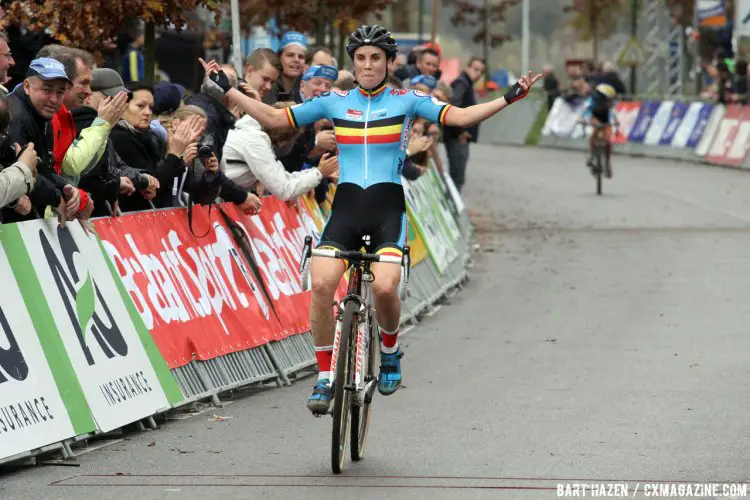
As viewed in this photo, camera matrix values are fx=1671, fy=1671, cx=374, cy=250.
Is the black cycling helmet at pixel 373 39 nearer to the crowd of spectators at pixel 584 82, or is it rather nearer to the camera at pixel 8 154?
the camera at pixel 8 154

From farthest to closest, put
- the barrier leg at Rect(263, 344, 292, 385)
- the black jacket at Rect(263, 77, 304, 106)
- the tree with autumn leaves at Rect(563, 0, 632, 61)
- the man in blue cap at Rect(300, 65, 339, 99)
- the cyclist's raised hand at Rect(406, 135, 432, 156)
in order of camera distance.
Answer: the tree with autumn leaves at Rect(563, 0, 632, 61) < the cyclist's raised hand at Rect(406, 135, 432, 156) < the black jacket at Rect(263, 77, 304, 106) < the man in blue cap at Rect(300, 65, 339, 99) < the barrier leg at Rect(263, 344, 292, 385)

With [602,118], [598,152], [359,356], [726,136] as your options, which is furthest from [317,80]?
[726,136]

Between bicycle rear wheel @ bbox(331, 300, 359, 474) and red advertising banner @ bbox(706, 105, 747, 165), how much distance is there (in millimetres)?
26982

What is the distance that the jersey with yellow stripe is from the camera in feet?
29.1

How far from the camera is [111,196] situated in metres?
9.69

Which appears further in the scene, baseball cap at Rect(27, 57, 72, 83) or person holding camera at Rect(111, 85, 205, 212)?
person holding camera at Rect(111, 85, 205, 212)

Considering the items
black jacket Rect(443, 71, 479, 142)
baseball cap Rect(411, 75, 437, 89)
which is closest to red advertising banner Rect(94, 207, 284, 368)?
baseball cap Rect(411, 75, 437, 89)

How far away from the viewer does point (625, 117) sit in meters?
41.3

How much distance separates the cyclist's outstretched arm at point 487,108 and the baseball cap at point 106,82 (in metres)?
2.51

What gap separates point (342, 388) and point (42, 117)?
Result: 2.27 meters

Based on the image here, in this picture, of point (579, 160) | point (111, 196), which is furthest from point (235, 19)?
A: point (579, 160)

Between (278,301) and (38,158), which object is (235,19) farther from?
(38,158)

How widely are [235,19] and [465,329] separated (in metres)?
3.18

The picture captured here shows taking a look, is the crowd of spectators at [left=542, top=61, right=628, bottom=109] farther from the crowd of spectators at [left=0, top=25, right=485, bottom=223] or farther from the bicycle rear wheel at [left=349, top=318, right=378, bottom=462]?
the bicycle rear wheel at [left=349, top=318, right=378, bottom=462]
